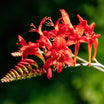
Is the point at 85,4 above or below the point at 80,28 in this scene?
below

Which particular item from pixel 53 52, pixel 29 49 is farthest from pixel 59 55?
pixel 29 49

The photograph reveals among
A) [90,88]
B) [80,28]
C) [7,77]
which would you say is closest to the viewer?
[7,77]

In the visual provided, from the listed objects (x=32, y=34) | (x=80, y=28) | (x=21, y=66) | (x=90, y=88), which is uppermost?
(x=80, y=28)

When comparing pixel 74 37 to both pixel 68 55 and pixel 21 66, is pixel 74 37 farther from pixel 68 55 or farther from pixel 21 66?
pixel 21 66

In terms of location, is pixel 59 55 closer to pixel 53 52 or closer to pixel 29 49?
pixel 53 52

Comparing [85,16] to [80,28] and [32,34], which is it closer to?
[32,34]

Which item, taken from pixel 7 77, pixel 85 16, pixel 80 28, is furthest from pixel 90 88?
pixel 7 77

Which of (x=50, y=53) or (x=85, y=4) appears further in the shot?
(x=85, y=4)

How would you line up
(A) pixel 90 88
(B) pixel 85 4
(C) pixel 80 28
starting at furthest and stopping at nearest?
(B) pixel 85 4 → (A) pixel 90 88 → (C) pixel 80 28

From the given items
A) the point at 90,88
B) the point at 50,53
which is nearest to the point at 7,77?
the point at 50,53
